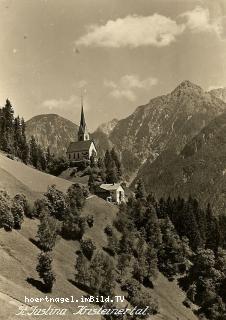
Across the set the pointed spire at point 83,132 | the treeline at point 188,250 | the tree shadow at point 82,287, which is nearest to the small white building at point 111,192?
the treeline at point 188,250

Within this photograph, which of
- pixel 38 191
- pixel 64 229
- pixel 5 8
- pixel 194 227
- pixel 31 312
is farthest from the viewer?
pixel 194 227

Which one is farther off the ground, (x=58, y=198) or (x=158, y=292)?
(x=58, y=198)

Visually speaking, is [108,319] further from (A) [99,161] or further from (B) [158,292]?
(A) [99,161]

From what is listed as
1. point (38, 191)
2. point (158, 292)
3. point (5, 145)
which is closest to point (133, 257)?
point (158, 292)

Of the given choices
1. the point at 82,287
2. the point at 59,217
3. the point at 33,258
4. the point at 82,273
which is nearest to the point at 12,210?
the point at 33,258

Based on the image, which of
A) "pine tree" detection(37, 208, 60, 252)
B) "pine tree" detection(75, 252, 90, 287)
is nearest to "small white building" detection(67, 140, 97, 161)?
"pine tree" detection(37, 208, 60, 252)

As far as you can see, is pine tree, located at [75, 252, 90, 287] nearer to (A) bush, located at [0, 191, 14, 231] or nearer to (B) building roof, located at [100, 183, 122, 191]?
(A) bush, located at [0, 191, 14, 231]
